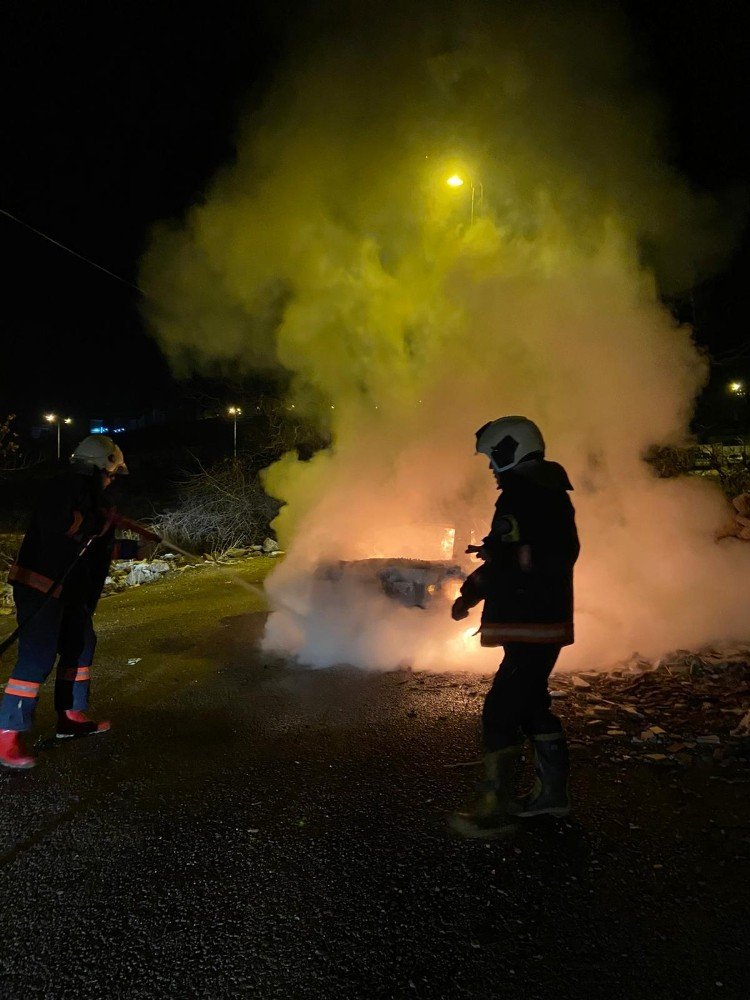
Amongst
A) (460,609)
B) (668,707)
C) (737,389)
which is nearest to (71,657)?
(460,609)

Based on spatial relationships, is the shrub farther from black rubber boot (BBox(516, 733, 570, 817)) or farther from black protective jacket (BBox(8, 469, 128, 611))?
black rubber boot (BBox(516, 733, 570, 817))

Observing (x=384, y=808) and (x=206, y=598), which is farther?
(x=206, y=598)

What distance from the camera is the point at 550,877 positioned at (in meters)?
2.50

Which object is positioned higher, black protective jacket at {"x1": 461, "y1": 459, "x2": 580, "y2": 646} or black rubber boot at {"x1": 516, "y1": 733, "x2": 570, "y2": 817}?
black protective jacket at {"x1": 461, "y1": 459, "x2": 580, "y2": 646}

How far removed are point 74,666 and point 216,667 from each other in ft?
5.70

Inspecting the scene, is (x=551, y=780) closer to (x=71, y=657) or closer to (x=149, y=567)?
(x=71, y=657)

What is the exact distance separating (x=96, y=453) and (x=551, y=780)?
11.4 ft

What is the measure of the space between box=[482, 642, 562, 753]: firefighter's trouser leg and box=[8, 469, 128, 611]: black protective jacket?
108 inches

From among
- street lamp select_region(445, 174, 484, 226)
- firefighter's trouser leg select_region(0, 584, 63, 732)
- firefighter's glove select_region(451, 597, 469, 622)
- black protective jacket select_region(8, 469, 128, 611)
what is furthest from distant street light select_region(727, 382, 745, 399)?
firefighter's trouser leg select_region(0, 584, 63, 732)

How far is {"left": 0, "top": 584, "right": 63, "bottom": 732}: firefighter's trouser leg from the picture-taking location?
3.64 meters

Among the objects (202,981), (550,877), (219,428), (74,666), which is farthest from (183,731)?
(219,428)

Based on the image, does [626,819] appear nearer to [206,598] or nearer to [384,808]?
[384,808]

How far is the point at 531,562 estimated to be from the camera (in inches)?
→ 115

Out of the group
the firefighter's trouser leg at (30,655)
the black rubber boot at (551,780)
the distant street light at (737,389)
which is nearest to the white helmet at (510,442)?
the black rubber boot at (551,780)
